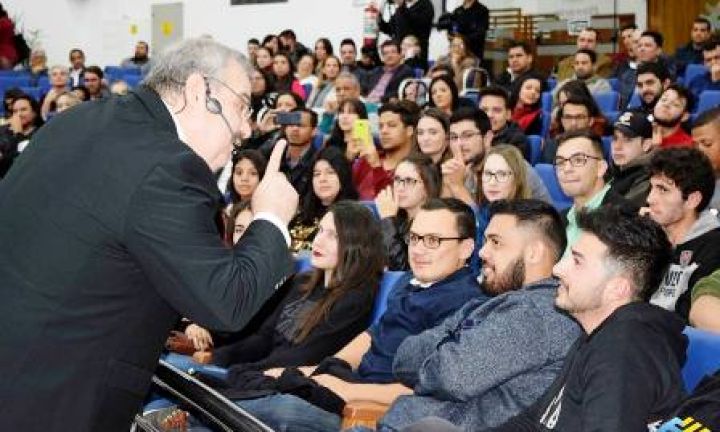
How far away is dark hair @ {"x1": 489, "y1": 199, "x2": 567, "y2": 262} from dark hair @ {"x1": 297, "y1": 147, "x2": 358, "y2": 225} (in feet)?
9.32

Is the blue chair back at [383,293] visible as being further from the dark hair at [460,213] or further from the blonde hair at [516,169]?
the blonde hair at [516,169]

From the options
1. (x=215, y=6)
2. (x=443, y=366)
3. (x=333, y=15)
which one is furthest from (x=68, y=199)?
(x=215, y=6)

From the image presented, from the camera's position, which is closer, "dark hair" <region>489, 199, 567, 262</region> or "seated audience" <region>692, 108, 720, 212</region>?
"dark hair" <region>489, 199, 567, 262</region>

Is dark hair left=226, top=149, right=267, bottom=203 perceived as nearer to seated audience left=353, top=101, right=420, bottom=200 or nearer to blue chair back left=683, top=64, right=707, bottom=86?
seated audience left=353, top=101, right=420, bottom=200

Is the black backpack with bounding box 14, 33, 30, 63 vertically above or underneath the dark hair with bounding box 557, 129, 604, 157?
above

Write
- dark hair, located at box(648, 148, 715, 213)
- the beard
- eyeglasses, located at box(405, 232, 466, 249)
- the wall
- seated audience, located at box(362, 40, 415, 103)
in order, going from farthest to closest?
the wall, seated audience, located at box(362, 40, 415, 103), dark hair, located at box(648, 148, 715, 213), eyeglasses, located at box(405, 232, 466, 249), the beard

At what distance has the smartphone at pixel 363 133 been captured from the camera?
6660 mm

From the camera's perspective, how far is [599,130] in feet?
22.6

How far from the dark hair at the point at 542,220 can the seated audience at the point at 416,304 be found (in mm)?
296

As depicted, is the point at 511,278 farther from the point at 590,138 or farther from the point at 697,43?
the point at 697,43

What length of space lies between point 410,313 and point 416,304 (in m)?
0.05

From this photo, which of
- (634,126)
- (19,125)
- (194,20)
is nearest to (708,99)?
(634,126)

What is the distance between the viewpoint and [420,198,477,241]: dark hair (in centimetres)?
368

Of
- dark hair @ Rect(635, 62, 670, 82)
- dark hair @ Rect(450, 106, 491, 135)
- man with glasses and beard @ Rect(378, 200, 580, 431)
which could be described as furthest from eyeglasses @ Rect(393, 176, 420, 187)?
dark hair @ Rect(635, 62, 670, 82)
